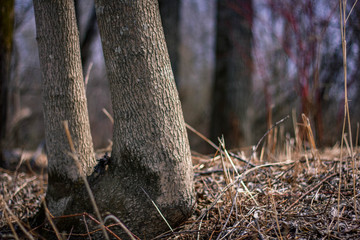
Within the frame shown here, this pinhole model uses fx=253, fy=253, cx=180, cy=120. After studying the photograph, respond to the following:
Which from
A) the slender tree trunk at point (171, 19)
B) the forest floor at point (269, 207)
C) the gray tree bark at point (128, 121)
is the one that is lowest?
the forest floor at point (269, 207)

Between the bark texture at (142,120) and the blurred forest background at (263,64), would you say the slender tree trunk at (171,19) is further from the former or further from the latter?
the bark texture at (142,120)

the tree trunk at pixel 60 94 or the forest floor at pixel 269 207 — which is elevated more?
the tree trunk at pixel 60 94

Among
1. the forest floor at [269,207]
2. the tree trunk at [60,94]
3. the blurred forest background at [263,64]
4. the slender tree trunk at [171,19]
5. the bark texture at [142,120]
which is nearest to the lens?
the forest floor at [269,207]

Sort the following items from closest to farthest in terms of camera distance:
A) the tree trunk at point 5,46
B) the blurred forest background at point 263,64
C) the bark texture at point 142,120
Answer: the bark texture at point 142,120 → the tree trunk at point 5,46 → the blurred forest background at point 263,64

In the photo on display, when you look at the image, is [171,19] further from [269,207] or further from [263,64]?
[269,207]

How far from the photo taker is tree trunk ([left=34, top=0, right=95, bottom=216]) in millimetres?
1381

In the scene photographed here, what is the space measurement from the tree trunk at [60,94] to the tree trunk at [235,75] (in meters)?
3.23

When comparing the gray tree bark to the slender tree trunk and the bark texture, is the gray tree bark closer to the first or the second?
the bark texture

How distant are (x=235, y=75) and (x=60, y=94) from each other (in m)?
3.49

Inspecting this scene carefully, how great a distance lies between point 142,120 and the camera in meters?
1.29

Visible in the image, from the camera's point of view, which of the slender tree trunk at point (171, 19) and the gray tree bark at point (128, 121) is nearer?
the gray tree bark at point (128, 121)

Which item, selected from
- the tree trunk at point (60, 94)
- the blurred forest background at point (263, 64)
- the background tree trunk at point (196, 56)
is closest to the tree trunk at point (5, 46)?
the blurred forest background at point (263, 64)

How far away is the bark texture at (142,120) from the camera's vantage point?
1.26 meters

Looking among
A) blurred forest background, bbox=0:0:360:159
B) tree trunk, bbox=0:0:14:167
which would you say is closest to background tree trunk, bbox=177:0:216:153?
blurred forest background, bbox=0:0:360:159
